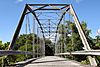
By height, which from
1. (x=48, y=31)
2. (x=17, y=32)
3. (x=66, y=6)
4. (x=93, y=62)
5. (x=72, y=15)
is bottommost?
(x=93, y=62)

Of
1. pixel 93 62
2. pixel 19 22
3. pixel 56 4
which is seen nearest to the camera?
pixel 93 62

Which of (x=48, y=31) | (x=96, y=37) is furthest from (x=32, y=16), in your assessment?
(x=48, y=31)

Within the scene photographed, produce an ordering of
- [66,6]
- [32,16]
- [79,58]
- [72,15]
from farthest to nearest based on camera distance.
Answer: [79,58] → [32,16] → [66,6] → [72,15]

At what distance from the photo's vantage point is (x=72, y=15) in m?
21.5

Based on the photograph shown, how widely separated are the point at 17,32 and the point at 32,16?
13609mm

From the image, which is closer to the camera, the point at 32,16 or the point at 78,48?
the point at 32,16

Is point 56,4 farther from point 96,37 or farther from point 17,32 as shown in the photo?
point 96,37

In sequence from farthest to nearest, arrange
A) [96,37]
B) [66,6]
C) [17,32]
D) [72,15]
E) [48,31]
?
1. [48,31]
2. [96,37]
3. [66,6]
4. [72,15]
5. [17,32]

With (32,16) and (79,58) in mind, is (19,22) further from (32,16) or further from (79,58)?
(79,58)

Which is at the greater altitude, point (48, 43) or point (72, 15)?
point (48, 43)

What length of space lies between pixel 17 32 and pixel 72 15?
5.31 metres

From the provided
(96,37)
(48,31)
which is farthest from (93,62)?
(48,31)

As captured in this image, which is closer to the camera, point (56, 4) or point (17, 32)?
point (17, 32)

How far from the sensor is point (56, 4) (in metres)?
28.8
